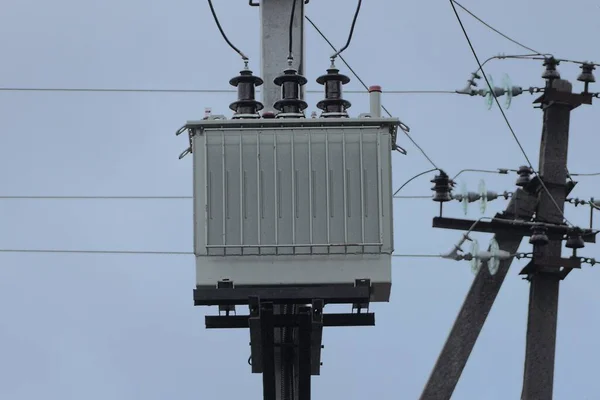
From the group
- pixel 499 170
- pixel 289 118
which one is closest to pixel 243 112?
pixel 289 118

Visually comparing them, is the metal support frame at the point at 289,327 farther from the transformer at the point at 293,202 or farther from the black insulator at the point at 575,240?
the black insulator at the point at 575,240

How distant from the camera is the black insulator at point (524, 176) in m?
44.6

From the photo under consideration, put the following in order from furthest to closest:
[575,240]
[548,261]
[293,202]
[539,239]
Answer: [575,240]
[548,261]
[539,239]
[293,202]

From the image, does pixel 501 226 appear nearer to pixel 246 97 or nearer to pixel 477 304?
pixel 477 304

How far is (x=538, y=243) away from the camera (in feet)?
145

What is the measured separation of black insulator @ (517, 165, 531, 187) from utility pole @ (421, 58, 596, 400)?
10mm

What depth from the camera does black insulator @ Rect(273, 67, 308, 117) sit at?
141 ft

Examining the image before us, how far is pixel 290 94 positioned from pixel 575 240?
11.6ft

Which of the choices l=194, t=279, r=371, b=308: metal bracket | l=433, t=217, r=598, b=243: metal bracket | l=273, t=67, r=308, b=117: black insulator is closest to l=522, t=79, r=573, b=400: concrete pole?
l=433, t=217, r=598, b=243: metal bracket

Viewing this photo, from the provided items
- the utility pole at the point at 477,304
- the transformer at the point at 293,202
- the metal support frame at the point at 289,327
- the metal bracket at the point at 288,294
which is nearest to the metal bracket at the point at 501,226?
the utility pole at the point at 477,304

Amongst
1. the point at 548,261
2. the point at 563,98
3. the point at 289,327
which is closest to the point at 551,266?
the point at 548,261

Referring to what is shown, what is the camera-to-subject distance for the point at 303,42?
4384 centimetres

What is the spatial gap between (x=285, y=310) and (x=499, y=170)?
10.6ft

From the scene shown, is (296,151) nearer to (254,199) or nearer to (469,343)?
(254,199)
